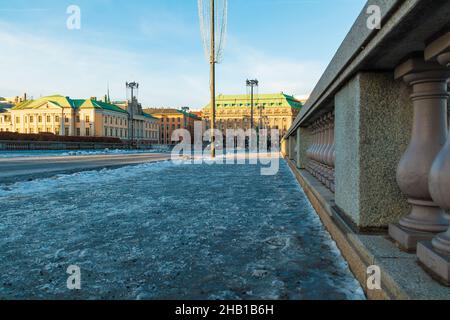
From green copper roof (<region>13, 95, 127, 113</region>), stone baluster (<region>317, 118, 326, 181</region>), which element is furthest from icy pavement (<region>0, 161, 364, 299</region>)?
green copper roof (<region>13, 95, 127, 113</region>)

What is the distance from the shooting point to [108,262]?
2.34m

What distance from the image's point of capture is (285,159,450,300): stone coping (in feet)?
4.65

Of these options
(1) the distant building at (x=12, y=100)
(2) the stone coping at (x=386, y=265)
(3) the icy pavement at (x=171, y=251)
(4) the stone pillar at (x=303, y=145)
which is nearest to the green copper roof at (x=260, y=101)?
(1) the distant building at (x=12, y=100)

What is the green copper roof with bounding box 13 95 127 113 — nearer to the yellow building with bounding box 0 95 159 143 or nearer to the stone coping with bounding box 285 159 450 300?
the yellow building with bounding box 0 95 159 143

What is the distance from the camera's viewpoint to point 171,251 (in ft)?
8.44

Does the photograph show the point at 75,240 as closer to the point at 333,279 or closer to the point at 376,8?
the point at 333,279

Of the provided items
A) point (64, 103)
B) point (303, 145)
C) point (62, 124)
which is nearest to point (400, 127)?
point (303, 145)

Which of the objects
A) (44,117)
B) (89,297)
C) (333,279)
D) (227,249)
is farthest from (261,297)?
(44,117)

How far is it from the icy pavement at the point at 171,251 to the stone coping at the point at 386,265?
0.36ft

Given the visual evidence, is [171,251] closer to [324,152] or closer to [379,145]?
[379,145]

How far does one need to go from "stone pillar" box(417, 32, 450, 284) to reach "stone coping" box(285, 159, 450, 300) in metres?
0.06

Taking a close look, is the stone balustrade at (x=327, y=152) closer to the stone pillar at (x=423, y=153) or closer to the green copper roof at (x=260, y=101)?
the stone pillar at (x=423, y=153)

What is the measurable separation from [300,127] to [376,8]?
6968 millimetres

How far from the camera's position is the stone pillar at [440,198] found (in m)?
1.51
